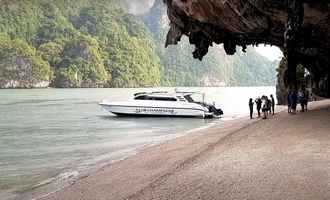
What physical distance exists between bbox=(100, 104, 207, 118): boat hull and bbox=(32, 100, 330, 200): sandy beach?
25771 mm

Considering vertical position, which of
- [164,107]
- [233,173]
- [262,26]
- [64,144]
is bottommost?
[64,144]

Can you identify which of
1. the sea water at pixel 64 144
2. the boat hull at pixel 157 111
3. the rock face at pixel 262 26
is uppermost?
the rock face at pixel 262 26

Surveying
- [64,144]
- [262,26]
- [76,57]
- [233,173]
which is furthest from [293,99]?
[76,57]

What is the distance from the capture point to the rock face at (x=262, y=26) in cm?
1582

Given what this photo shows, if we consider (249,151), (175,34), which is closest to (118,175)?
(249,151)

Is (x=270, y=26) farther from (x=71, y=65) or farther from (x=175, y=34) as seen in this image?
(x=71, y=65)

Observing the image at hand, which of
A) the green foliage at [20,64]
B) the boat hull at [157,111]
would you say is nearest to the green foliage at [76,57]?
the green foliage at [20,64]

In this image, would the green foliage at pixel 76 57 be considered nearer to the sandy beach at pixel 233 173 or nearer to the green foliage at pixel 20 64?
the green foliage at pixel 20 64

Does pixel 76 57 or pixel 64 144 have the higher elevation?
pixel 76 57

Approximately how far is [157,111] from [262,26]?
24.7 meters

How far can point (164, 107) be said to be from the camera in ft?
143

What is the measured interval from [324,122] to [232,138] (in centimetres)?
357

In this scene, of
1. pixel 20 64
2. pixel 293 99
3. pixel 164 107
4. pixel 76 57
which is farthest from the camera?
pixel 76 57

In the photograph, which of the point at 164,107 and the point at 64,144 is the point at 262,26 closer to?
the point at 64,144
